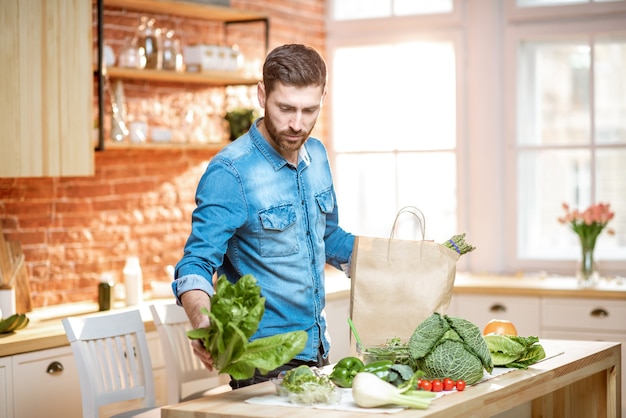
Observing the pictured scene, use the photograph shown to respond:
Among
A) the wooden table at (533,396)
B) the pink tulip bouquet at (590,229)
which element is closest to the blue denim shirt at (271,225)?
the wooden table at (533,396)

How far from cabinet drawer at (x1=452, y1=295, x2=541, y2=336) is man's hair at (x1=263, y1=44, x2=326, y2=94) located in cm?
281

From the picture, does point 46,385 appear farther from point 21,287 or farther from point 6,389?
point 21,287

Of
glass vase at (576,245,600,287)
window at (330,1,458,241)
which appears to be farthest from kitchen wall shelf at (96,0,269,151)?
glass vase at (576,245,600,287)

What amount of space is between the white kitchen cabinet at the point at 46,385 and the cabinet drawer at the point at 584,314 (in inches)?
98.0

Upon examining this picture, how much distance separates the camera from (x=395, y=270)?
2930 mm

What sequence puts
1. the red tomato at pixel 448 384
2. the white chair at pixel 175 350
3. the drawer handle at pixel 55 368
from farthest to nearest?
the white chair at pixel 175 350
the drawer handle at pixel 55 368
the red tomato at pixel 448 384

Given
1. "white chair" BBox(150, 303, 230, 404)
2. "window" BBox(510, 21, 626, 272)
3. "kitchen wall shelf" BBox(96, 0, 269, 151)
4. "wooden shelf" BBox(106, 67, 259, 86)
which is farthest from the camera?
"window" BBox(510, 21, 626, 272)

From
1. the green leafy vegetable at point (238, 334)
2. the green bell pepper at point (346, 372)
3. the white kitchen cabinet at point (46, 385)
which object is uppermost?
the green leafy vegetable at point (238, 334)

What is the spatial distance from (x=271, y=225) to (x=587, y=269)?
114 inches

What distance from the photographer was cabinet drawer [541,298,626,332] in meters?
5.00

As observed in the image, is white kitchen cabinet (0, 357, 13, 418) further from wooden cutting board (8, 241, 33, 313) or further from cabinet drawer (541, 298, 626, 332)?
cabinet drawer (541, 298, 626, 332)

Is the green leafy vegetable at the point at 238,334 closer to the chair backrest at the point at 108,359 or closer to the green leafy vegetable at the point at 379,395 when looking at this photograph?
the green leafy vegetable at the point at 379,395

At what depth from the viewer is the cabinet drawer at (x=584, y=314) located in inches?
197

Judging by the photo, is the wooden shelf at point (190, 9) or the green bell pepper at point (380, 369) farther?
the wooden shelf at point (190, 9)
